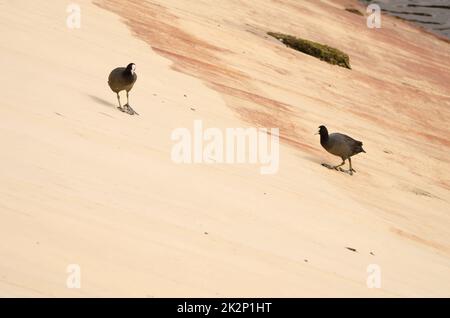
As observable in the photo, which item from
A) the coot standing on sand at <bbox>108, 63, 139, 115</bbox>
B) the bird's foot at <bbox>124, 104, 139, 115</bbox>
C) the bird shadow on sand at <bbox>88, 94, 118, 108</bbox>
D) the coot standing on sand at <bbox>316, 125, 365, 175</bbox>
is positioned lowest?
the coot standing on sand at <bbox>316, 125, 365, 175</bbox>

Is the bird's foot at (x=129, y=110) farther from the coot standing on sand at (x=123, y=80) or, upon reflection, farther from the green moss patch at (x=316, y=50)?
the green moss patch at (x=316, y=50)

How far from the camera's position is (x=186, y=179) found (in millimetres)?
8016

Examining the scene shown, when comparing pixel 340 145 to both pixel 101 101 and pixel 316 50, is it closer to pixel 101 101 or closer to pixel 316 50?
pixel 101 101

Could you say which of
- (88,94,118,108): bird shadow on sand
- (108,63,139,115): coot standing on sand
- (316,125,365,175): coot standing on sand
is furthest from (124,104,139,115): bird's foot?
(316,125,365,175): coot standing on sand

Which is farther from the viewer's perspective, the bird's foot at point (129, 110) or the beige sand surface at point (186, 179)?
the bird's foot at point (129, 110)

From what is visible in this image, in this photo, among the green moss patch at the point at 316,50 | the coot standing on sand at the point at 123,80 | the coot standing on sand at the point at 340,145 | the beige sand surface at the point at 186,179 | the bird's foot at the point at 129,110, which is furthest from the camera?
the green moss patch at the point at 316,50

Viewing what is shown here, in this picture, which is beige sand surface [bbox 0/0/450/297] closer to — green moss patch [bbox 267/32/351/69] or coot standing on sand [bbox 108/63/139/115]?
coot standing on sand [bbox 108/63/139/115]

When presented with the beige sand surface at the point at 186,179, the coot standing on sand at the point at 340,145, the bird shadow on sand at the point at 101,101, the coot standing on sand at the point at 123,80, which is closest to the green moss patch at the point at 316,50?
the beige sand surface at the point at 186,179

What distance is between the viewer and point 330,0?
42.4m

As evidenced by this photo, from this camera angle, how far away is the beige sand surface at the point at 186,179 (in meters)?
5.53

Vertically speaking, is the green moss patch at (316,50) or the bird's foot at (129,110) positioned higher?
the bird's foot at (129,110)

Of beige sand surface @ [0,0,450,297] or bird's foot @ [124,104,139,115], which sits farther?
bird's foot @ [124,104,139,115]

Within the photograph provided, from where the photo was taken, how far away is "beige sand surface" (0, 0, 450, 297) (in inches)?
218

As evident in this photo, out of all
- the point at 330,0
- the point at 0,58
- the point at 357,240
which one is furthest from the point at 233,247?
the point at 330,0
